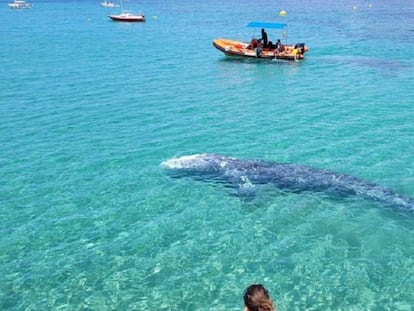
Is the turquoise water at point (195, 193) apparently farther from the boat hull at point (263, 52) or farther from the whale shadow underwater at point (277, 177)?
the boat hull at point (263, 52)

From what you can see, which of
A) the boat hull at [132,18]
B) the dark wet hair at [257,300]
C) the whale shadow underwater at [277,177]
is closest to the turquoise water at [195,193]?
the whale shadow underwater at [277,177]

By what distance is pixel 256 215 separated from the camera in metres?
13.2

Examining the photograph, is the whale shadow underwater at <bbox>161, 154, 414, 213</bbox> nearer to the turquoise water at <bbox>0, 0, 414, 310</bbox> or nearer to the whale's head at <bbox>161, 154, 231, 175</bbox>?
the whale's head at <bbox>161, 154, 231, 175</bbox>

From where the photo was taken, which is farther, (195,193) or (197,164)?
(197,164)

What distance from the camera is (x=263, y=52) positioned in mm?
37656

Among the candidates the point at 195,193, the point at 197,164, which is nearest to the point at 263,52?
the point at 197,164

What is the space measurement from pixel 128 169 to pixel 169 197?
2915 mm

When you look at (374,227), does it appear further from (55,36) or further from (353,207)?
(55,36)

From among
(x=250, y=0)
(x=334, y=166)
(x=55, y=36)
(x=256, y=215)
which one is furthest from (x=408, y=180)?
(x=250, y=0)

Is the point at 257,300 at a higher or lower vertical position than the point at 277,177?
higher

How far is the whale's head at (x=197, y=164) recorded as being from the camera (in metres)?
16.3

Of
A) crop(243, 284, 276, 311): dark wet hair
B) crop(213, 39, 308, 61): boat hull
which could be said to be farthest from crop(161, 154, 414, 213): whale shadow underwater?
crop(213, 39, 308, 61): boat hull

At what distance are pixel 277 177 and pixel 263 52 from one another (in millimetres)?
24114

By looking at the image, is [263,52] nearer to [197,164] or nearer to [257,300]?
[197,164]
